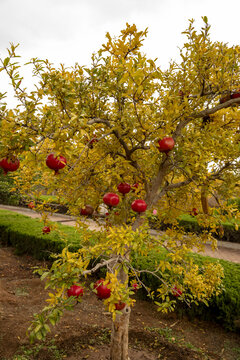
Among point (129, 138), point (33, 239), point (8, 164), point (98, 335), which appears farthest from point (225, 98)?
point (33, 239)

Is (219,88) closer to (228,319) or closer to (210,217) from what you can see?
(210,217)

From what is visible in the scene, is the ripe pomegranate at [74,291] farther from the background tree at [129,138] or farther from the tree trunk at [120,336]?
the tree trunk at [120,336]

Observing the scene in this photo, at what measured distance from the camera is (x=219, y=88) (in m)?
2.93

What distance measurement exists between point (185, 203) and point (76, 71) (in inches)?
97.5

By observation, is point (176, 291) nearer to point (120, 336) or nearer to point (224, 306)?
point (120, 336)

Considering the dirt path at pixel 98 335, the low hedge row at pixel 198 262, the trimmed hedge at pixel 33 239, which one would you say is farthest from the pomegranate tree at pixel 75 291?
the trimmed hedge at pixel 33 239

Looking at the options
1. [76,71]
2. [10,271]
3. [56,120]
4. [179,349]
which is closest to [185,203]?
[179,349]

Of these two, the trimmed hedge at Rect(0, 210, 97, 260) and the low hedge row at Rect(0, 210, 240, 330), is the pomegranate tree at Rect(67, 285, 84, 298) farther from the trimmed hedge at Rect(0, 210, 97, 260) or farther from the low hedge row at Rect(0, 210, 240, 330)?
the trimmed hedge at Rect(0, 210, 97, 260)

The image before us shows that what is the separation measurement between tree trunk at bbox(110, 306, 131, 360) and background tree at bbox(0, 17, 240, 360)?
0.01m

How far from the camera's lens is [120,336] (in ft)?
10.6

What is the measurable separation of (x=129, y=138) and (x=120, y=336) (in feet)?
8.04

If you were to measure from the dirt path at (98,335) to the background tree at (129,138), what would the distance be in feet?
2.65

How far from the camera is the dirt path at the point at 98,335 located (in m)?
3.67

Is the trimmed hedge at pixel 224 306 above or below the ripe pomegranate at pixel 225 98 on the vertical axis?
below
